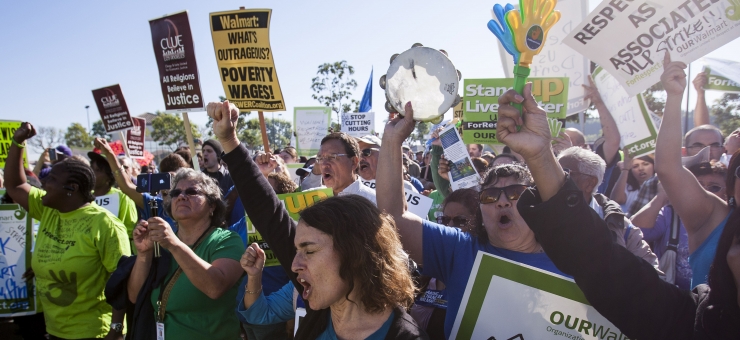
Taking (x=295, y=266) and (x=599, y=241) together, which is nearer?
(x=599, y=241)

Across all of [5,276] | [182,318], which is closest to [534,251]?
[182,318]

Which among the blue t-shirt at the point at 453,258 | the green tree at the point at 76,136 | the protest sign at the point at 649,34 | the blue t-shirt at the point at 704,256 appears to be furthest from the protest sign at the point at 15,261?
the green tree at the point at 76,136

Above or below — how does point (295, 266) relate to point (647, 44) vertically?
below

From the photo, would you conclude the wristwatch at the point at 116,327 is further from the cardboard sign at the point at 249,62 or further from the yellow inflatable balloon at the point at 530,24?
the yellow inflatable balloon at the point at 530,24

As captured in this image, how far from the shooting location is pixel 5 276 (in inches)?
177

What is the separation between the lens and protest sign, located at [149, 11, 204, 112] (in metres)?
5.32

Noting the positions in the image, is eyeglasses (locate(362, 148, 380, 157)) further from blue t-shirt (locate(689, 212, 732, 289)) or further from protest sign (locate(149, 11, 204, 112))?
blue t-shirt (locate(689, 212, 732, 289))

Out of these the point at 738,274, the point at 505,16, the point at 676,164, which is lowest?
the point at 738,274

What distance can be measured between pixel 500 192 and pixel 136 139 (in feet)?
35.5

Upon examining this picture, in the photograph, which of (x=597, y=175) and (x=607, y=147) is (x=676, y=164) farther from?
(x=607, y=147)

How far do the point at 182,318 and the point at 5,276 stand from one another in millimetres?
2630

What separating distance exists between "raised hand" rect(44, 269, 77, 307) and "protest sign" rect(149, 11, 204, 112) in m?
2.15

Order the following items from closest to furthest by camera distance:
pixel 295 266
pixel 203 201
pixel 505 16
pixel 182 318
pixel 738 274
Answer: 1. pixel 738 274
2. pixel 505 16
3. pixel 295 266
4. pixel 182 318
5. pixel 203 201

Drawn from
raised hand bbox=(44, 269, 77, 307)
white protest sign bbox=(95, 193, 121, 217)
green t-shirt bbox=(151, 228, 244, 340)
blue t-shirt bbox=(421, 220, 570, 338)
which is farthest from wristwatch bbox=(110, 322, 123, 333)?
blue t-shirt bbox=(421, 220, 570, 338)
